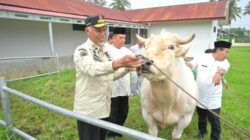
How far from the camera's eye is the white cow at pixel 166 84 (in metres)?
2.32

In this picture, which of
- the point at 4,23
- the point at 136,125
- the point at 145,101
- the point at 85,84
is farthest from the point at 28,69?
the point at 85,84

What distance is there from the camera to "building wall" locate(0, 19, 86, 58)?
10367mm

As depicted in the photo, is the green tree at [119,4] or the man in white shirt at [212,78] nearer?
the man in white shirt at [212,78]

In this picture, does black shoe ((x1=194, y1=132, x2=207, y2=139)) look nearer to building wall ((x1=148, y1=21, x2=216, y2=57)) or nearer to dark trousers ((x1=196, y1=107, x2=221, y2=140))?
dark trousers ((x1=196, y1=107, x2=221, y2=140))

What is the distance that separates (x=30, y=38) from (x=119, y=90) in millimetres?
9225

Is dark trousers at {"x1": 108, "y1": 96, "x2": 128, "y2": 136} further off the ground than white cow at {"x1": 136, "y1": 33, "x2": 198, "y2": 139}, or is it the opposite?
white cow at {"x1": 136, "y1": 33, "x2": 198, "y2": 139}

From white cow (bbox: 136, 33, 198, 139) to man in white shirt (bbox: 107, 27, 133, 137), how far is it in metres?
0.46

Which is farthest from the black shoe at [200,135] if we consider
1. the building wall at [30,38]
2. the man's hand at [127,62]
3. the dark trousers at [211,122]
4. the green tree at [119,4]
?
the green tree at [119,4]

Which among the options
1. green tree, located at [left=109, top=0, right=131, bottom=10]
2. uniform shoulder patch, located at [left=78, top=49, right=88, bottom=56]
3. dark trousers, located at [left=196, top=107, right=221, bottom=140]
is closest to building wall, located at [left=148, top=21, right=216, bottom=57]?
dark trousers, located at [left=196, top=107, right=221, bottom=140]

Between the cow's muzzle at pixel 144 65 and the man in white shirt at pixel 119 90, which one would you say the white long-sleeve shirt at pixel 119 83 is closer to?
the man in white shirt at pixel 119 90

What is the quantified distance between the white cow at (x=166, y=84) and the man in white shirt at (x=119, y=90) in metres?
0.46

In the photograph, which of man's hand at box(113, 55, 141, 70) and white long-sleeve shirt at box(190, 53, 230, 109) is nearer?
man's hand at box(113, 55, 141, 70)

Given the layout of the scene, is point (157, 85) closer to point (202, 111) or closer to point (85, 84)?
point (85, 84)

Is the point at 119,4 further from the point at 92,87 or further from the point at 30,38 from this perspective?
the point at 92,87
